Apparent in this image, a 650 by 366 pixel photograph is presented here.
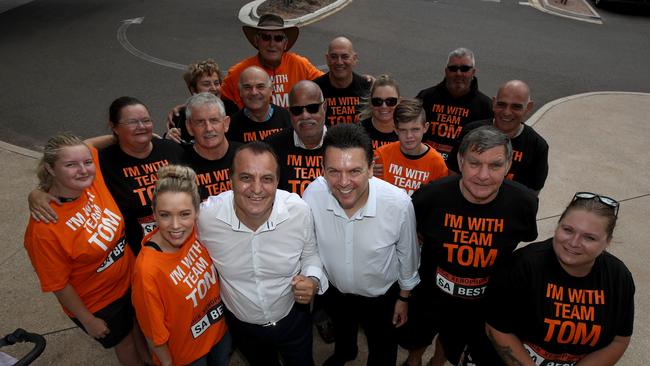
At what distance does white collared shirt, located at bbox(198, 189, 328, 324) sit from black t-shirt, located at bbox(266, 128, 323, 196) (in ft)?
2.40

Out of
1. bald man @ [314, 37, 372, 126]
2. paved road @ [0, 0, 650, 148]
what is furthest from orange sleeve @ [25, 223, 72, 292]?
paved road @ [0, 0, 650, 148]

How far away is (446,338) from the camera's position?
10.6ft

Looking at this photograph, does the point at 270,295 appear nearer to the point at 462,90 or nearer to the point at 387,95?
the point at 387,95

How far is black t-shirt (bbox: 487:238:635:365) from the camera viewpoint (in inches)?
93.7

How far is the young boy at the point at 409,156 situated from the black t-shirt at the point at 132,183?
1.84 m

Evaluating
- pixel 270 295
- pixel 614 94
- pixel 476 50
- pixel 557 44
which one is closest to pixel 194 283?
pixel 270 295

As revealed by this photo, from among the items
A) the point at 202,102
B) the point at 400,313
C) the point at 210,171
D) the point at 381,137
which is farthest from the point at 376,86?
the point at 400,313

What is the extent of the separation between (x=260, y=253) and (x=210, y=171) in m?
1.03

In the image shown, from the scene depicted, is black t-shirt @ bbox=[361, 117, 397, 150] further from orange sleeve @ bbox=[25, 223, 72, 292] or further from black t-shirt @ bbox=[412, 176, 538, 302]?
orange sleeve @ bbox=[25, 223, 72, 292]

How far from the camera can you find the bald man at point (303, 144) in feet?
11.7

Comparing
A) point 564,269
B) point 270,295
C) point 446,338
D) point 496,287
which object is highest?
point 564,269

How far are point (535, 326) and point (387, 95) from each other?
224 centimetres

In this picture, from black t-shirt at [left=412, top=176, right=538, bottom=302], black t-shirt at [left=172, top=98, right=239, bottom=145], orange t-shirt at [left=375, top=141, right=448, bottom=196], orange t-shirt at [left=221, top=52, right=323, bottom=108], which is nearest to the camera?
black t-shirt at [left=412, top=176, right=538, bottom=302]

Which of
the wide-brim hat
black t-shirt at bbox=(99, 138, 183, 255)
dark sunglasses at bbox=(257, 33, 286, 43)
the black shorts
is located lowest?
the black shorts
